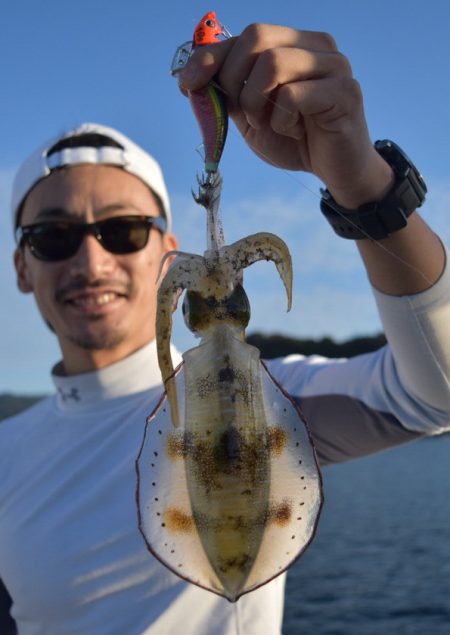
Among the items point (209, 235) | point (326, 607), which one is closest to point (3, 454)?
point (209, 235)

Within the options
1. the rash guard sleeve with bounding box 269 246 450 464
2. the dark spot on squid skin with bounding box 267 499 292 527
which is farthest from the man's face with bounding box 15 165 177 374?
the dark spot on squid skin with bounding box 267 499 292 527

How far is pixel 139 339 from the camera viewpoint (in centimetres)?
476

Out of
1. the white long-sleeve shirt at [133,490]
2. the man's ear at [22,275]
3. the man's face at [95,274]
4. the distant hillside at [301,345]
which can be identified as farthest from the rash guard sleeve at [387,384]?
the distant hillside at [301,345]

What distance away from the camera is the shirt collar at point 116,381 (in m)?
4.45

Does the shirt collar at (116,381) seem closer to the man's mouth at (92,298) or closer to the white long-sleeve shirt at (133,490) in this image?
the white long-sleeve shirt at (133,490)

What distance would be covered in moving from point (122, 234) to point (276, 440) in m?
2.55

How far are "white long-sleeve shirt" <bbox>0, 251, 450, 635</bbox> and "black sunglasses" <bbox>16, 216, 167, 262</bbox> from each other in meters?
0.96

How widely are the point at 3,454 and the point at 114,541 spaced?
1185 mm

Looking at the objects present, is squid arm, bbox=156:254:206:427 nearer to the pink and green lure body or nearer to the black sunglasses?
the pink and green lure body

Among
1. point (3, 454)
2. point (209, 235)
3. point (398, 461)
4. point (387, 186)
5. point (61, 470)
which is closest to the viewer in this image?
point (209, 235)

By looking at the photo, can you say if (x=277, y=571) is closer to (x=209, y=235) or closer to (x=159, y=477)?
(x=159, y=477)

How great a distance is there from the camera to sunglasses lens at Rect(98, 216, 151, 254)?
4.25m

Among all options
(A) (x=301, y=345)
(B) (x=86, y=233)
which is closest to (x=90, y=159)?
(B) (x=86, y=233)

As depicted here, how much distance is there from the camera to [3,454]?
4355 mm
